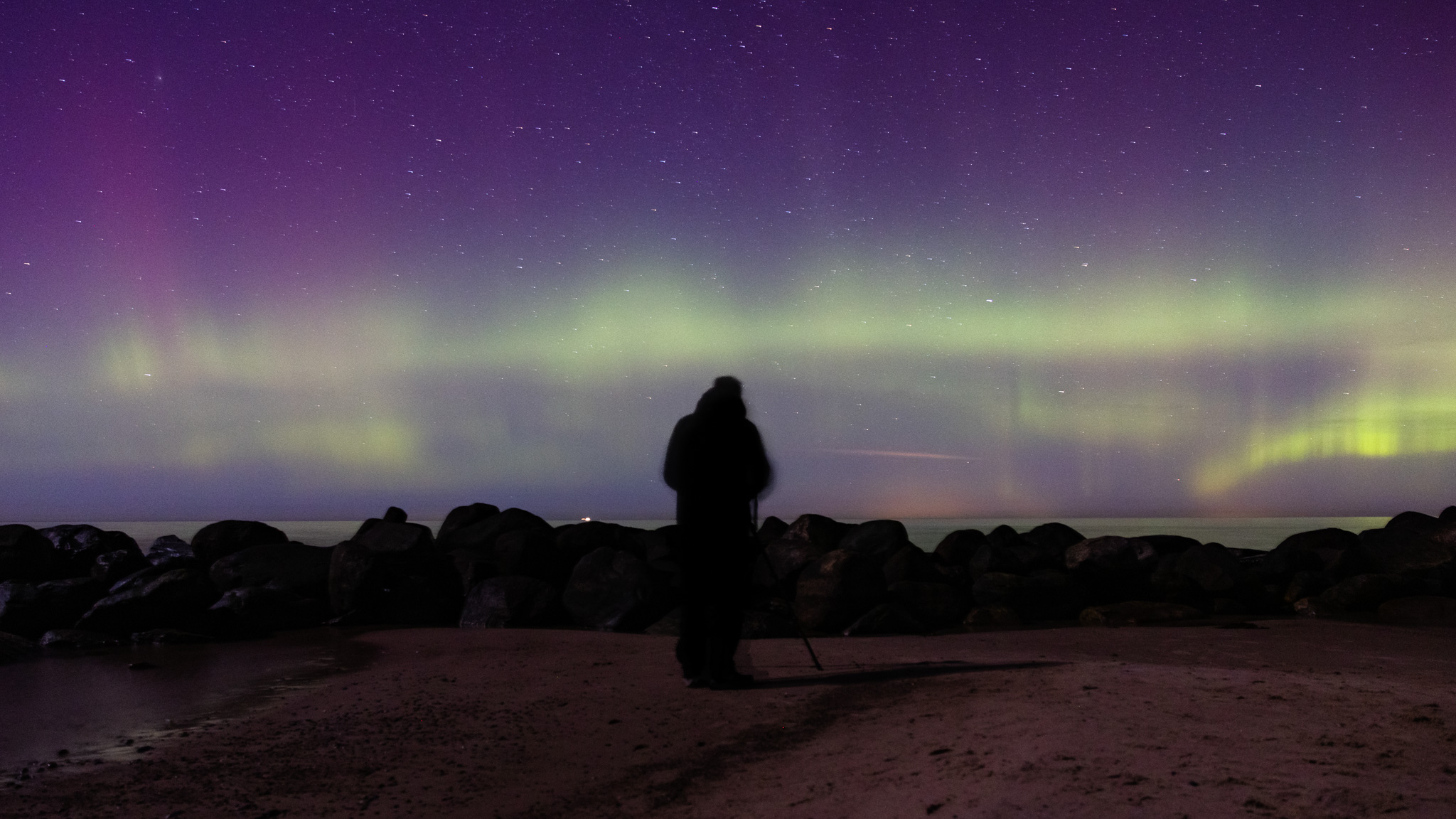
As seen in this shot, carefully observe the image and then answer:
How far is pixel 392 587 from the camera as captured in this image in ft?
37.9

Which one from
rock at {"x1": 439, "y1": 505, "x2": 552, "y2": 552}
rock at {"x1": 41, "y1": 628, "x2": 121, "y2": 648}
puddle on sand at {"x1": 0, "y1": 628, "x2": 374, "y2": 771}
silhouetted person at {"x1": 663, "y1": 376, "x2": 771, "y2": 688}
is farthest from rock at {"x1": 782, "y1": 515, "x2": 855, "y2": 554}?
rock at {"x1": 41, "y1": 628, "x2": 121, "y2": 648}

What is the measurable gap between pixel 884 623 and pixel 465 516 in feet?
25.8

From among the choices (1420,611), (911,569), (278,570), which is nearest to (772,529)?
(911,569)

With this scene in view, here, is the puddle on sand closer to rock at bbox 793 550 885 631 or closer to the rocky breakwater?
the rocky breakwater

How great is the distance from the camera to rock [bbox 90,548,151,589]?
1337 centimetres

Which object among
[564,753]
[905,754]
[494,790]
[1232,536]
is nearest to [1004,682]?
[905,754]

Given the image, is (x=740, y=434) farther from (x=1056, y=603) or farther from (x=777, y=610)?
(x=1056, y=603)

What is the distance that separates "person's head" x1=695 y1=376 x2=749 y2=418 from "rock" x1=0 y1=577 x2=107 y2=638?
863cm

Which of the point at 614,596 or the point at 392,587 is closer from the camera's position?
the point at 614,596

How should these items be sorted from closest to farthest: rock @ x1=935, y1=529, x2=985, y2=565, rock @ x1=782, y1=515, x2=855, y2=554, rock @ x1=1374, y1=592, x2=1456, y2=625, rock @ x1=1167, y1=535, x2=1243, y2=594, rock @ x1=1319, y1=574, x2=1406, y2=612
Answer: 1. rock @ x1=1374, y1=592, x2=1456, y2=625
2. rock @ x1=1319, y1=574, x2=1406, y2=612
3. rock @ x1=1167, y1=535, x2=1243, y2=594
4. rock @ x1=782, y1=515, x2=855, y2=554
5. rock @ x1=935, y1=529, x2=985, y2=565

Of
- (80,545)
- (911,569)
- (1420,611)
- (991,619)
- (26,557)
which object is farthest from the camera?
(80,545)

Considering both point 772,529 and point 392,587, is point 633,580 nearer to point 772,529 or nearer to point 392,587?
point 392,587

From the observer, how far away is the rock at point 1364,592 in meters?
12.1

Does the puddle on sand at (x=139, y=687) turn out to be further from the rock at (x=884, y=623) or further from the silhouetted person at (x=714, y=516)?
the rock at (x=884, y=623)
